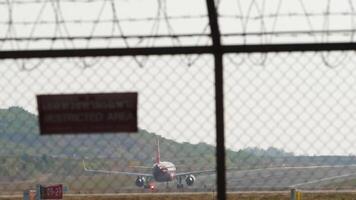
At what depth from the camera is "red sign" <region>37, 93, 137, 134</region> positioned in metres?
6.27

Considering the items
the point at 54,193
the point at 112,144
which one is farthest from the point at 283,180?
the point at 54,193

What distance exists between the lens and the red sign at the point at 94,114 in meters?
6.27

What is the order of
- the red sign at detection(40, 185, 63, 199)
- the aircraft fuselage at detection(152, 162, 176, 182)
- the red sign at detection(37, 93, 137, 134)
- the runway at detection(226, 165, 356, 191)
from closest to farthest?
1. the red sign at detection(37, 93, 137, 134)
2. the red sign at detection(40, 185, 63, 199)
3. the aircraft fuselage at detection(152, 162, 176, 182)
4. the runway at detection(226, 165, 356, 191)

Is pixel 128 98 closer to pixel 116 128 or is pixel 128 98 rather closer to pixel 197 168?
pixel 116 128

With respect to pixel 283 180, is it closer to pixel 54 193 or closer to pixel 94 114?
pixel 54 193

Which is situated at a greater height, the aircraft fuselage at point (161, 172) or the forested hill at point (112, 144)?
the forested hill at point (112, 144)

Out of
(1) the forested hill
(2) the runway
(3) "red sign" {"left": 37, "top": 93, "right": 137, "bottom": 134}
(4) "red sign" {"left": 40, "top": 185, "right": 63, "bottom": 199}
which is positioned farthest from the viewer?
(2) the runway

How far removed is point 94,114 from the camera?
628 cm

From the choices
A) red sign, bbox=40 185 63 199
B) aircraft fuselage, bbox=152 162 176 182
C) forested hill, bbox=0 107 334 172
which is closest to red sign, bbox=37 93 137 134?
forested hill, bbox=0 107 334 172

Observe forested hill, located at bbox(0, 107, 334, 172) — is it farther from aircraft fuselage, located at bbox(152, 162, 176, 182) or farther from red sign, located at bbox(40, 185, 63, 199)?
aircraft fuselage, located at bbox(152, 162, 176, 182)

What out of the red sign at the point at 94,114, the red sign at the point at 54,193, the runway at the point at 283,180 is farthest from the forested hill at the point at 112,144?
the runway at the point at 283,180

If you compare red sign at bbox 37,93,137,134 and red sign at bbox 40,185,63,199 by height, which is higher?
red sign at bbox 37,93,137,134

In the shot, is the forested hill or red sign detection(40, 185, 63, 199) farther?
red sign detection(40, 185, 63, 199)

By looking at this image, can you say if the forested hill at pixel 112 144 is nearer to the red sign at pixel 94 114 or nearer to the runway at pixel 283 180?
the red sign at pixel 94 114
